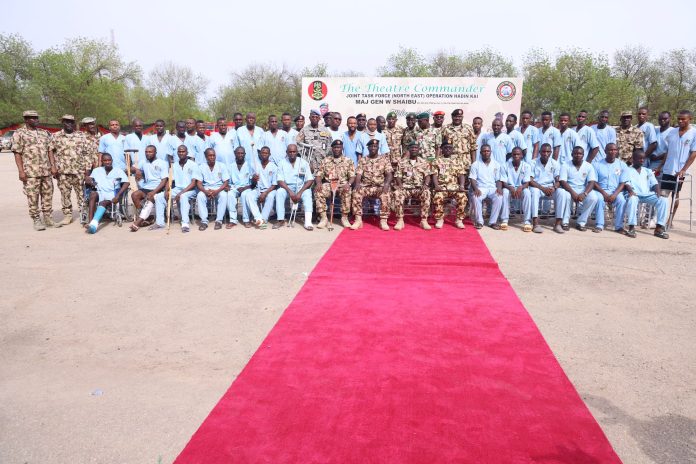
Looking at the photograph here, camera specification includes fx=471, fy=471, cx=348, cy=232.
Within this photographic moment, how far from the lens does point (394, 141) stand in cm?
874

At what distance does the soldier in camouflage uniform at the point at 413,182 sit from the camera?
794cm

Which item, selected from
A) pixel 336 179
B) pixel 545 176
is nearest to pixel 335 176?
pixel 336 179

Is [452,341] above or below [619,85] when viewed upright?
below

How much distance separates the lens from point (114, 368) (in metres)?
3.32

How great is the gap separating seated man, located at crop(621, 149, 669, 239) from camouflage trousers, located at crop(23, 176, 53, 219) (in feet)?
31.1

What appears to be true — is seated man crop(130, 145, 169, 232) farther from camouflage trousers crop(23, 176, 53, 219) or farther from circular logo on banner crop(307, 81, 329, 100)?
circular logo on banner crop(307, 81, 329, 100)

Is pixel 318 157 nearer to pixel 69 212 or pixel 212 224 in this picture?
pixel 212 224

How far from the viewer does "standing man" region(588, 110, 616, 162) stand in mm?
8375

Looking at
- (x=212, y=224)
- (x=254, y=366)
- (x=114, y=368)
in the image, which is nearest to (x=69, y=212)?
(x=212, y=224)

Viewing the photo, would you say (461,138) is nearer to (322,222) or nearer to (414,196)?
(414,196)

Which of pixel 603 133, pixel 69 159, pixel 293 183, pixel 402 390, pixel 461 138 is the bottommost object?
pixel 402 390

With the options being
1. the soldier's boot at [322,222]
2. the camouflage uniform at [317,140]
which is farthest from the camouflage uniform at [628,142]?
the soldier's boot at [322,222]

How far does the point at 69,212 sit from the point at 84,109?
36.7 m

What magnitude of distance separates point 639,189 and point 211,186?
7.28 m
